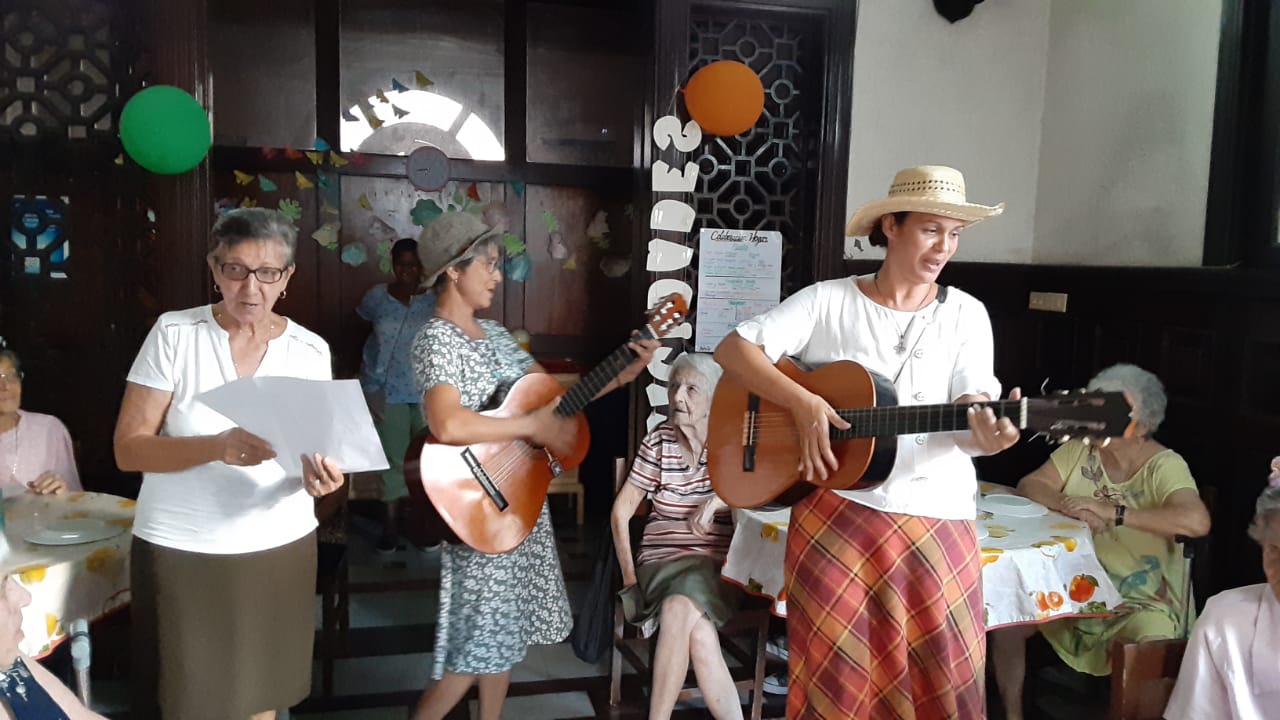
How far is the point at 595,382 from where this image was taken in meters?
2.57

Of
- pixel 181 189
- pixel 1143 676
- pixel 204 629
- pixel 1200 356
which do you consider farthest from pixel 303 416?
pixel 1200 356

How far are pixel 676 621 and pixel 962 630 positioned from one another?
1177 mm

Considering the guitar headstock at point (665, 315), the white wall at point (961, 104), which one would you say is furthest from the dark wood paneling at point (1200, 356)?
the guitar headstock at point (665, 315)

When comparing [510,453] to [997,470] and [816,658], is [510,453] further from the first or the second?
[997,470]

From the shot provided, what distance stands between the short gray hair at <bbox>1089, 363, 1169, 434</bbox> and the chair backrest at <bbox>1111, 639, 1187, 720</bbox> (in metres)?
1.24

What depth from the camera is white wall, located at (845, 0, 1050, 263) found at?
383cm

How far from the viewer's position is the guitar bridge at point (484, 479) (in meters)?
2.45

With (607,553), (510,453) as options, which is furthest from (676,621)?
(510,453)

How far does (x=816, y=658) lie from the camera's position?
1976 millimetres

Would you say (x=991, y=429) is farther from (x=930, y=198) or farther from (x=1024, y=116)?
(x=1024, y=116)

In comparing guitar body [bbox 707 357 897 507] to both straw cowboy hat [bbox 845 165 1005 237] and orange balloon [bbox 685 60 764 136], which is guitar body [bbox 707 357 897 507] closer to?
straw cowboy hat [bbox 845 165 1005 237]

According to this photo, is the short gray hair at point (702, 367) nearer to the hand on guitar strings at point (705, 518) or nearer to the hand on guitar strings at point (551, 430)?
the hand on guitar strings at point (705, 518)

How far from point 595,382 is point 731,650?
5.16 feet

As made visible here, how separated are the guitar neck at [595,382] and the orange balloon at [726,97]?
1.31 m
